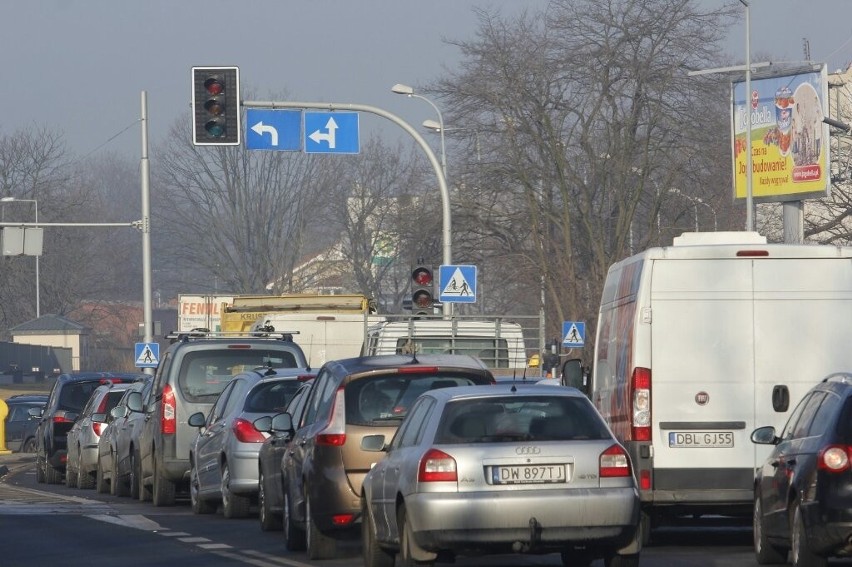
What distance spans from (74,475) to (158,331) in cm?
1521

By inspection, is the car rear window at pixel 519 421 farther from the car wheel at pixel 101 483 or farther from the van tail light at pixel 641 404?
the car wheel at pixel 101 483

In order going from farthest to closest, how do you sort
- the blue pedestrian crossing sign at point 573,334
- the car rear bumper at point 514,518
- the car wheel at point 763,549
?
the blue pedestrian crossing sign at point 573,334
the car wheel at point 763,549
the car rear bumper at point 514,518

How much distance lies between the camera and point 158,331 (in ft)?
147

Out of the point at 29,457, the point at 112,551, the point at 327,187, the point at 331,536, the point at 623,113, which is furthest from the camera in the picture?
the point at 327,187

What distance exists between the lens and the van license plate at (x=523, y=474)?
36.9 feet

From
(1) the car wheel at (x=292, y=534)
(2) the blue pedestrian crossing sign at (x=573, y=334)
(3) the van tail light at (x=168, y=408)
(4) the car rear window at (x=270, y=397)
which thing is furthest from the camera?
(2) the blue pedestrian crossing sign at (x=573, y=334)

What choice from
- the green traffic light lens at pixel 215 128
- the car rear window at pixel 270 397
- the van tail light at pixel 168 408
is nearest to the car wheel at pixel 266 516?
the car rear window at pixel 270 397

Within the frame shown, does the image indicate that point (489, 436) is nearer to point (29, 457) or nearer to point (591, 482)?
point (591, 482)

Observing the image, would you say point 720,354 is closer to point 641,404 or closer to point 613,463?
point 641,404

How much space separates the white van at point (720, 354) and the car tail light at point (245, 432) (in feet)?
15.8

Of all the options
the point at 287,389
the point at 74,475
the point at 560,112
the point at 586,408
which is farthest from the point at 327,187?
the point at 586,408

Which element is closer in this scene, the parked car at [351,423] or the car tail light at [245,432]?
the parked car at [351,423]

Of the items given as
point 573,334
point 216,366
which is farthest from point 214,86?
point 573,334

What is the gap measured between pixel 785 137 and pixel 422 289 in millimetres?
22263
